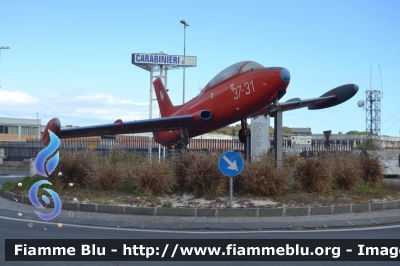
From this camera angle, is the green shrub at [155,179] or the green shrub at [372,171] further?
the green shrub at [372,171]

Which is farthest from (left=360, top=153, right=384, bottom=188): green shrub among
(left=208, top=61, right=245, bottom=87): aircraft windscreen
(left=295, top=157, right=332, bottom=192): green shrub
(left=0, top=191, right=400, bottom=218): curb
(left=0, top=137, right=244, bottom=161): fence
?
(left=0, top=137, right=244, bottom=161): fence

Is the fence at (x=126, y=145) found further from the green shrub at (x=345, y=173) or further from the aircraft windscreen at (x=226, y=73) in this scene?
the green shrub at (x=345, y=173)

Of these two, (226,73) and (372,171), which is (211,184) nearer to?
(372,171)

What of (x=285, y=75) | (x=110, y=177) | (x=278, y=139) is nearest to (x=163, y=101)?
(x=278, y=139)

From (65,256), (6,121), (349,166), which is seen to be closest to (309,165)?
(349,166)

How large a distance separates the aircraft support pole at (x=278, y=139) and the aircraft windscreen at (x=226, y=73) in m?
2.27

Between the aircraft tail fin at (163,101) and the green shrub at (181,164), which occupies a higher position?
the aircraft tail fin at (163,101)

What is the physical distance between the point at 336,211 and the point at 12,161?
102 feet

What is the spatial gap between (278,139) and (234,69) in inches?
136

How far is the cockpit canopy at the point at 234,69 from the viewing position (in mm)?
17438

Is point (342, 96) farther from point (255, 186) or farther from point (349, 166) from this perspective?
point (255, 186)

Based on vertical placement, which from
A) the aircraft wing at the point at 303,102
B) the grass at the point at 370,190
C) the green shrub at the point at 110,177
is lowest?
the grass at the point at 370,190

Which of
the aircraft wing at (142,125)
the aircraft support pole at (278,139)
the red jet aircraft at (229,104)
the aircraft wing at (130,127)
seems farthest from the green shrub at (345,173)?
the aircraft wing at (130,127)

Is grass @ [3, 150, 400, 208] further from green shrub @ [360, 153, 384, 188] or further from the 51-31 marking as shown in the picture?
the 51-31 marking
